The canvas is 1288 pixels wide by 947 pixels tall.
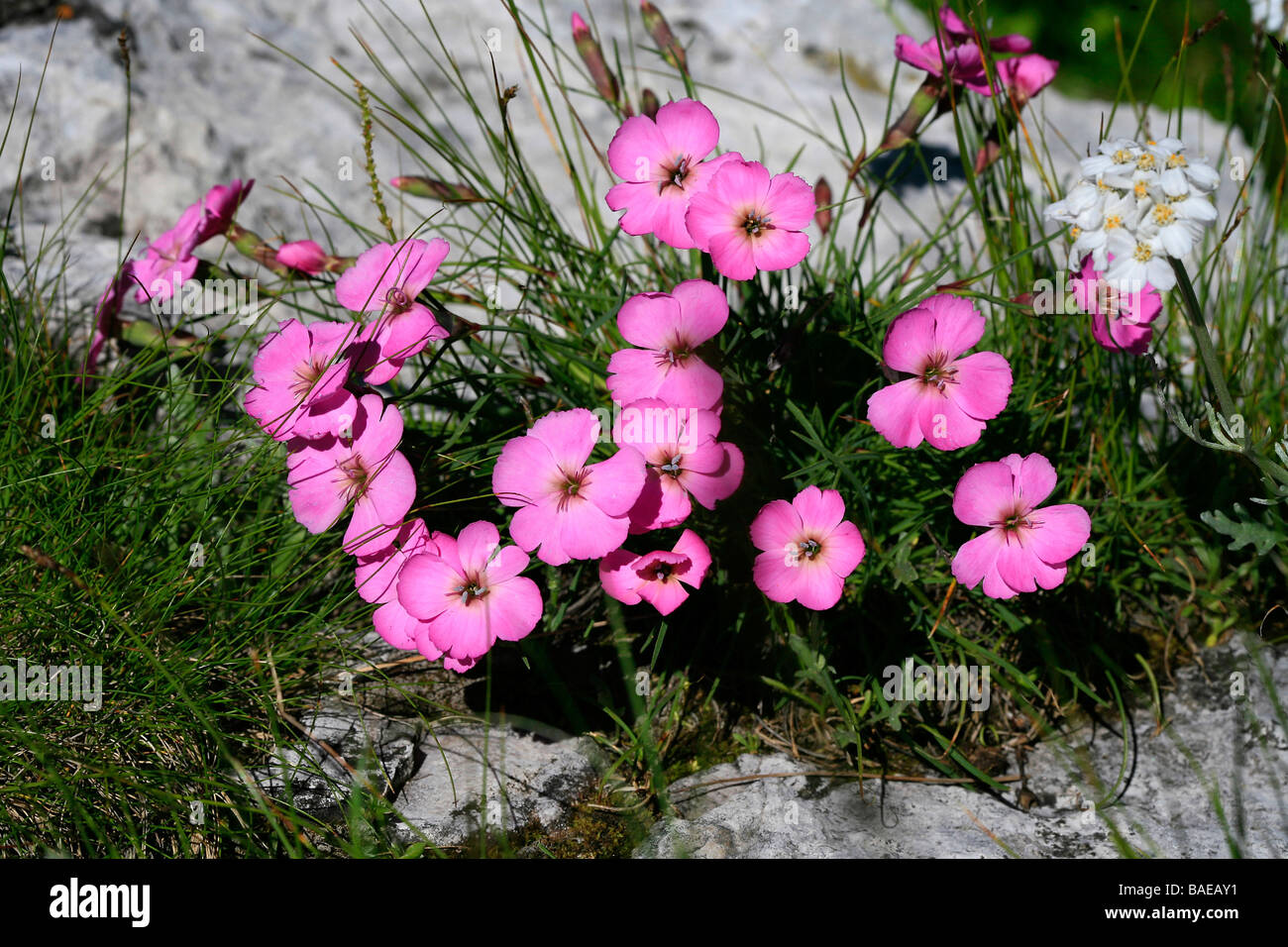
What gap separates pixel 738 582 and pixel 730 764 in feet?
0.94

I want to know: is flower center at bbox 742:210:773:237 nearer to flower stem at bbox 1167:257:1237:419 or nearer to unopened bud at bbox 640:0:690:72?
flower stem at bbox 1167:257:1237:419

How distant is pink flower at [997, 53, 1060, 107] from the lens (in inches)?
72.3

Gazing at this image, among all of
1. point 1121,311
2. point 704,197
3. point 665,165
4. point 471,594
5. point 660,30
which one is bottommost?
point 471,594

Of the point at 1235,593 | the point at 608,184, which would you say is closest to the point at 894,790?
the point at 1235,593

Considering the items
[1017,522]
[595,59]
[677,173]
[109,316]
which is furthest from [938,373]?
[109,316]

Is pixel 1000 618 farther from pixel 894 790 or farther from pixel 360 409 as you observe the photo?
pixel 360 409

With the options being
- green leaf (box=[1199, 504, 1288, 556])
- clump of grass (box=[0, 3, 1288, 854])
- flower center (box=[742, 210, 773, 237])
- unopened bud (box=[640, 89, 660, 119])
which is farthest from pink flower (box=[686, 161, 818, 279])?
green leaf (box=[1199, 504, 1288, 556])

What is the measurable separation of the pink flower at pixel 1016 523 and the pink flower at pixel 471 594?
578 mm

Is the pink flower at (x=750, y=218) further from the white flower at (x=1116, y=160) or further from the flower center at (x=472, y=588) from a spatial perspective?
the flower center at (x=472, y=588)

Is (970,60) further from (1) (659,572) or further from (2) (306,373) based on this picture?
(2) (306,373)

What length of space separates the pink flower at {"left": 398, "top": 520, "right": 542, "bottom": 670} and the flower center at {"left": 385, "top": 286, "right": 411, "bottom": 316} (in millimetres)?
334

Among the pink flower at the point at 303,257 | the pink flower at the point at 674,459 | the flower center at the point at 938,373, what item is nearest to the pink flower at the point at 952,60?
the flower center at the point at 938,373

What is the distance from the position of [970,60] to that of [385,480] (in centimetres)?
120

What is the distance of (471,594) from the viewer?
1.31m
